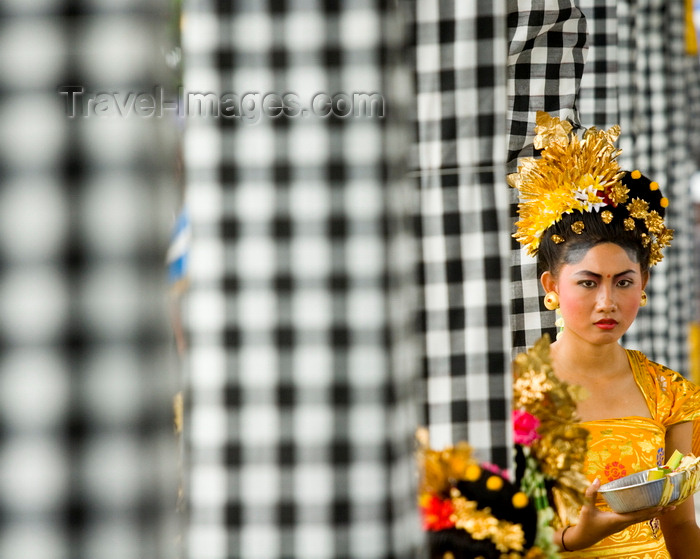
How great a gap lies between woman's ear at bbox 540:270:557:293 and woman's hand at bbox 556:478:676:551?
66 centimetres

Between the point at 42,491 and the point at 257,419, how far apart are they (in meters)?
0.41

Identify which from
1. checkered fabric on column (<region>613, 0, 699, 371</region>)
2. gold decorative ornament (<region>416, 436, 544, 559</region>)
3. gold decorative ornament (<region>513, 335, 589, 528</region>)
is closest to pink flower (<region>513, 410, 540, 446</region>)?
gold decorative ornament (<region>513, 335, 589, 528</region>)

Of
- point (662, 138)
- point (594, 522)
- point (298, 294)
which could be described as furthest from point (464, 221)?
point (662, 138)

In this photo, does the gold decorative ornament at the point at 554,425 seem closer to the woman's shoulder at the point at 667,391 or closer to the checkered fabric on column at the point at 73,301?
the woman's shoulder at the point at 667,391

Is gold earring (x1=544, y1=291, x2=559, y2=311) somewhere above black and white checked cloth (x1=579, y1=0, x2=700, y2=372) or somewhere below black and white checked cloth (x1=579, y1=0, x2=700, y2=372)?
below

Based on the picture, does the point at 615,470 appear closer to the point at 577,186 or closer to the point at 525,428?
the point at 525,428

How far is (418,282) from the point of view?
75.4 inches

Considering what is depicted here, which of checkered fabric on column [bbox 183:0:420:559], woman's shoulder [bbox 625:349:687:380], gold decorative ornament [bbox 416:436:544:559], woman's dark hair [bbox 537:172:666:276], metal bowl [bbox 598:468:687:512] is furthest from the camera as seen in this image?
woman's shoulder [bbox 625:349:687:380]

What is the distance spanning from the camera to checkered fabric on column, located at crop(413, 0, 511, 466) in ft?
5.98

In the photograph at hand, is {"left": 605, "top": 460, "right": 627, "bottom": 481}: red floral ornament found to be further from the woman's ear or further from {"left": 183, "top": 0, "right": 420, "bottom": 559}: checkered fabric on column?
{"left": 183, "top": 0, "right": 420, "bottom": 559}: checkered fabric on column

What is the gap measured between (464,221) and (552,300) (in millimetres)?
990

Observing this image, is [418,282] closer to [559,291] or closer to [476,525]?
[476,525]

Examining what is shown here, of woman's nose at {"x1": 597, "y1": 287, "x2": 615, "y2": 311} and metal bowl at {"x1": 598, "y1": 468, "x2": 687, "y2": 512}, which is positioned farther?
woman's nose at {"x1": 597, "y1": 287, "x2": 615, "y2": 311}

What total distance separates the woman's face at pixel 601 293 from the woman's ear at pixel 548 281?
0.21ft
